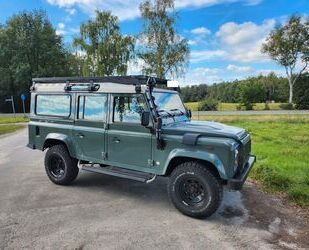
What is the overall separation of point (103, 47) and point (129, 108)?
3812cm

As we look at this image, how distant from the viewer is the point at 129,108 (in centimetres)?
646

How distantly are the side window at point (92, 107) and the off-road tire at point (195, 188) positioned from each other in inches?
74.1

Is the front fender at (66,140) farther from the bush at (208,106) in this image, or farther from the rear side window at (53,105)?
the bush at (208,106)

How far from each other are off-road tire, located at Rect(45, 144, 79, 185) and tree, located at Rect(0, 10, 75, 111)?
41943 mm

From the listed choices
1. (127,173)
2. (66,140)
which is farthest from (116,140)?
(66,140)

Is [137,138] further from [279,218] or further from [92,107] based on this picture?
[279,218]

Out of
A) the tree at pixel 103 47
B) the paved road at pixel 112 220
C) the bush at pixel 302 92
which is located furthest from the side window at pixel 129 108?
the bush at pixel 302 92

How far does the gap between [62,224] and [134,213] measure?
46.2 inches

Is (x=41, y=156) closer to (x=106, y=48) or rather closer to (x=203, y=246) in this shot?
(x=203, y=246)

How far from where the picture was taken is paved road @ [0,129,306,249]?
474cm

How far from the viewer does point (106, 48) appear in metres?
43.2

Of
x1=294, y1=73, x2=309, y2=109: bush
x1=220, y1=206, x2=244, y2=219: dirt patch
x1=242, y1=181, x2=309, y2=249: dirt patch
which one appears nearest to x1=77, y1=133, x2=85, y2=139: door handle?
x1=220, y1=206, x2=244, y2=219: dirt patch

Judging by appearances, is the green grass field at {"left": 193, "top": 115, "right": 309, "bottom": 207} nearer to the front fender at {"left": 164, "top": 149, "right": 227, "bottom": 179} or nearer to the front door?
the front fender at {"left": 164, "top": 149, "right": 227, "bottom": 179}

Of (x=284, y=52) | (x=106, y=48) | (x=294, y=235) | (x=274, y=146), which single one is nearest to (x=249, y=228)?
(x=294, y=235)
